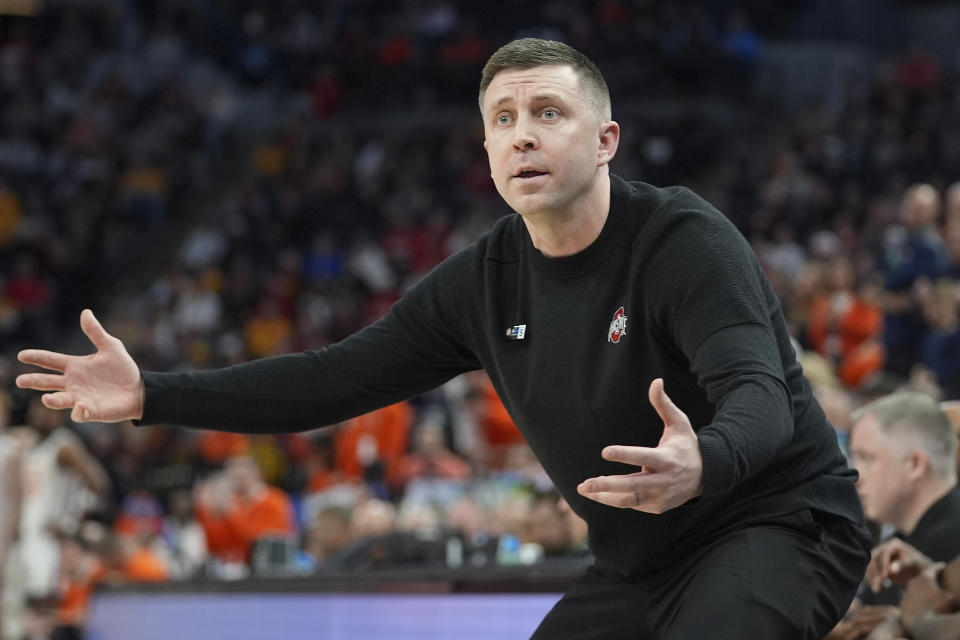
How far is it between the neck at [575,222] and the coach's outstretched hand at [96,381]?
1.05 meters

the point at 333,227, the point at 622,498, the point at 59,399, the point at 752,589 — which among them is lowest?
the point at 752,589

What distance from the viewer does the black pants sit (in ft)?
8.94

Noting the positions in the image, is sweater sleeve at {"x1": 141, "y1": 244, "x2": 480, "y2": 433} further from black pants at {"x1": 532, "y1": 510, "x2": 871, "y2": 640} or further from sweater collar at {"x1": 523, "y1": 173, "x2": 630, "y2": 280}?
black pants at {"x1": 532, "y1": 510, "x2": 871, "y2": 640}

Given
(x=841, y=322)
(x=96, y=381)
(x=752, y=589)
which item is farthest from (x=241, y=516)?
(x=752, y=589)

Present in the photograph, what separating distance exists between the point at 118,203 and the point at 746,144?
968 centimetres

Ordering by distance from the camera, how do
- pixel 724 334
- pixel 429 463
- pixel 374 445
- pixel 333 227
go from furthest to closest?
pixel 333 227 → pixel 374 445 → pixel 429 463 → pixel 724 334

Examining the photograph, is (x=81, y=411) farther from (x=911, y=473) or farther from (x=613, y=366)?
(x=911, y=473)

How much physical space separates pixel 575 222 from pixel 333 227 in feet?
51.9

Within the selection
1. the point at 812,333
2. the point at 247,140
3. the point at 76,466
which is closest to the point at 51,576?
the point at 76,466

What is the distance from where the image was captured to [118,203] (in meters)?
20.6

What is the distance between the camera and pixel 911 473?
4.14m

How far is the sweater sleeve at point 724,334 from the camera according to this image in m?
2.46

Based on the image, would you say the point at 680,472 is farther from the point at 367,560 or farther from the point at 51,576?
the point at 51,576

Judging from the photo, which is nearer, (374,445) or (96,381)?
(96,381)
